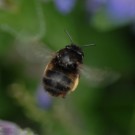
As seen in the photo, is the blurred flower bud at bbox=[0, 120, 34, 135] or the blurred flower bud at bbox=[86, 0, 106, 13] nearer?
the blurred flower bud at bbox=[0, 120, 34, 135]

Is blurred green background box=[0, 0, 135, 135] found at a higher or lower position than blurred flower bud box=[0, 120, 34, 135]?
higher

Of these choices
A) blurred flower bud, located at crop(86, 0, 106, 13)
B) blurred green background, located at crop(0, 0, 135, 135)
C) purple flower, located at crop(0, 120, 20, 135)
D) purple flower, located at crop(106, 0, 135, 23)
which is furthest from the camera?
blurred flower bud, located at crop(86, 0, 106, 13)

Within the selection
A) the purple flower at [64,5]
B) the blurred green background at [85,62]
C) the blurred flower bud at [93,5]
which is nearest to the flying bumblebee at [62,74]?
the blurred green background at [85,62]

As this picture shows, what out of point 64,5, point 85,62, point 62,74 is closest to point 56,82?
point 62,74

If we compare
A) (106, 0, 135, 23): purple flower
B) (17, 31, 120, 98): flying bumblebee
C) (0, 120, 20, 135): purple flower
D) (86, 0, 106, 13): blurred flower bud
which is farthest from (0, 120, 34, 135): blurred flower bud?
(86, 0, 106, 13): blurred flower bud

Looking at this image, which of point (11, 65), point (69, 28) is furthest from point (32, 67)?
point (69, 28)

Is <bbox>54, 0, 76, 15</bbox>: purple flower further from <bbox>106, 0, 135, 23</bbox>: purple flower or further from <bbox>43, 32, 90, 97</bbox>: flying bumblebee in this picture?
<bbox>43, 32, 90, 97</bbox>: flying bumblebee

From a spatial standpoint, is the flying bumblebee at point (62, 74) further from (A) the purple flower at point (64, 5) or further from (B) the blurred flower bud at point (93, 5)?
(B) the blurred flower bud at point (93, 5)

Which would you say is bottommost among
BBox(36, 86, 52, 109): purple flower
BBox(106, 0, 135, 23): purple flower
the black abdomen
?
the black abdomen
